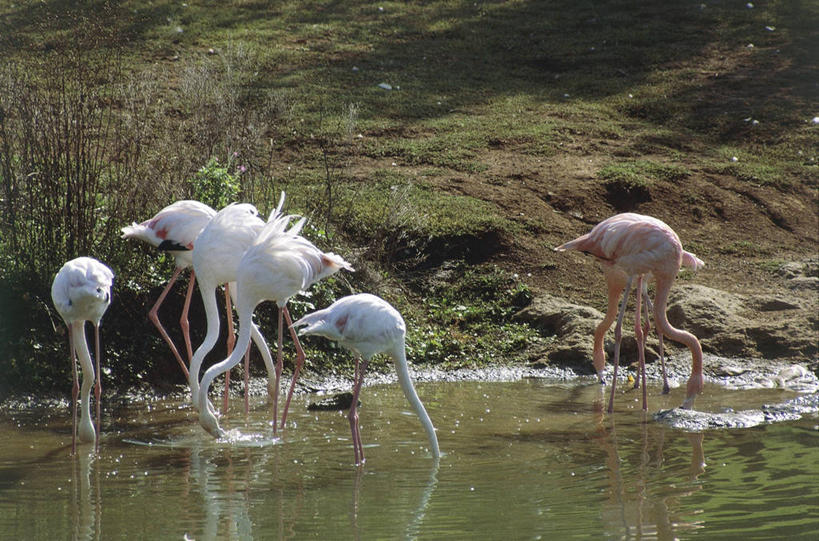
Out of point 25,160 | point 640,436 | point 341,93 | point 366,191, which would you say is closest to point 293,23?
point 341,93

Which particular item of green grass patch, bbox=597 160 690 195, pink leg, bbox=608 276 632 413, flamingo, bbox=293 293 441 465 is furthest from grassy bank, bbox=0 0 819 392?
flamingo, bbox=293 293 441 465

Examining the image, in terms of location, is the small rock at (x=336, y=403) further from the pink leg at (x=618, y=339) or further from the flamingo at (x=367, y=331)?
the pink leg at (x=618, y=339)

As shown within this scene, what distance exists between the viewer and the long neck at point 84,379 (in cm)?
530

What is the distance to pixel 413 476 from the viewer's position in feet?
15.4

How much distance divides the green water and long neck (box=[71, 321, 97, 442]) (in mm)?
113

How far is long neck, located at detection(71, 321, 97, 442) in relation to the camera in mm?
5296

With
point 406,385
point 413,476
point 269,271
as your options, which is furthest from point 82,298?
point 413,476

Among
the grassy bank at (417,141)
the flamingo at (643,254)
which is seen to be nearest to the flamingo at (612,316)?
the flamingo at (643,254)

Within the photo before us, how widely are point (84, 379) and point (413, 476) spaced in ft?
6.75

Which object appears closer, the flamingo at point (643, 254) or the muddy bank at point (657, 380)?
→ the muddy bank at point (657, 380)

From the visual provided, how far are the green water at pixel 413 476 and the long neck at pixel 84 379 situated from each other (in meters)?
0.11

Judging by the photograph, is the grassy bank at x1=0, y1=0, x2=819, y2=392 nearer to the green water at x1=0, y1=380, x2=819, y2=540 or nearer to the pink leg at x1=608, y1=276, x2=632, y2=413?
the pink leg at x1=608, y1=276, x2=632, y2=413

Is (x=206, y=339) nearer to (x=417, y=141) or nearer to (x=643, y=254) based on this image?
(x=643, y=254)

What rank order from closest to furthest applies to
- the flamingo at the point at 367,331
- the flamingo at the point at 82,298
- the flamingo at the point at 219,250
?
1. the flamingo at the point at 367,331
2. the flamingo at the point at 82,298
3. the flamingo at the point at 219,250
